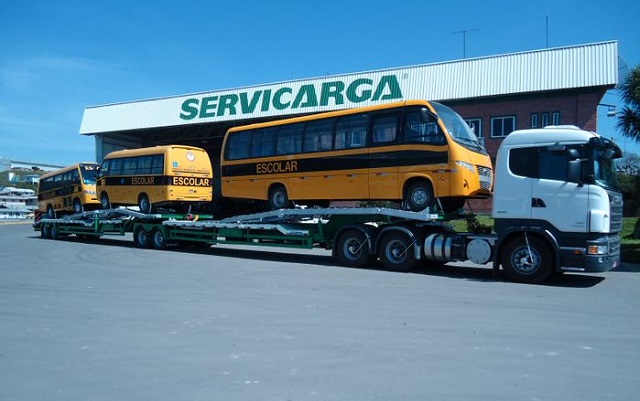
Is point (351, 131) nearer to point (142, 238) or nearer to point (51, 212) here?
point (142, 238)

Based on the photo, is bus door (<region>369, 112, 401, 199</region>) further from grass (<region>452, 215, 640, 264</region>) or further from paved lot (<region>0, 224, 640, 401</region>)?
grass (<region>452, 215, 640, 264</region>)

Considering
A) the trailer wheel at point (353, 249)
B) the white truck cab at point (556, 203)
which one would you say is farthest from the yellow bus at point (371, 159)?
the white truck cab at point (556, 203)

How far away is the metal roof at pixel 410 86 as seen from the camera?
2594 centimetres

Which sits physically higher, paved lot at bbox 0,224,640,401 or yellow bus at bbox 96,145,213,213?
yellow bus at bbox 96,145,213,213

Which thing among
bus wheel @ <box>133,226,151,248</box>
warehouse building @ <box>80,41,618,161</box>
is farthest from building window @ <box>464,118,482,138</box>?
bus wheel @ <box>133,226,151,248</box>

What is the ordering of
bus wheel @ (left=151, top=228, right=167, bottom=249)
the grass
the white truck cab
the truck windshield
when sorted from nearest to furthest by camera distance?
1. the white truck cab
2. the truck windshield
3. the grass
4. bus wheel @ (left=151, top=228, right=167, bottom=249)

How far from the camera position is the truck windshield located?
32.5ft

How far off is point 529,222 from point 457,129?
2.82 meters

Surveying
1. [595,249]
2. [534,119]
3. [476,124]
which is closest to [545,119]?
[534,119]

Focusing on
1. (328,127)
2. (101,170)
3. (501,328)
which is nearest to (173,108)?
(101,170)

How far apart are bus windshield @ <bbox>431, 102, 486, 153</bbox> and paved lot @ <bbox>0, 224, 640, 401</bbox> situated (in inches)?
124

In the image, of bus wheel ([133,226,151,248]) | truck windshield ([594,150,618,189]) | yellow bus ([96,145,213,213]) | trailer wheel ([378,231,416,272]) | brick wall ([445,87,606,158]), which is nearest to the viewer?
truck windshield ([594,150,618,189])

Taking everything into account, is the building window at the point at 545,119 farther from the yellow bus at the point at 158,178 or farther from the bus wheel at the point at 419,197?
the bus wheel at the point at 419,197

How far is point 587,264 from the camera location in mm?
9703
